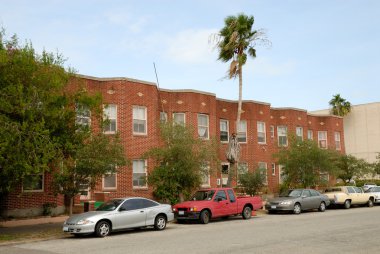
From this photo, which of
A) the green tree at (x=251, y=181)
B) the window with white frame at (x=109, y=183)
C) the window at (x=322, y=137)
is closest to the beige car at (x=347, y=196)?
the green tree at (x=251, y=181)

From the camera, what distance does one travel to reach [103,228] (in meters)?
15.6

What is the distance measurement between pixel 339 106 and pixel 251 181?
31.9 meters

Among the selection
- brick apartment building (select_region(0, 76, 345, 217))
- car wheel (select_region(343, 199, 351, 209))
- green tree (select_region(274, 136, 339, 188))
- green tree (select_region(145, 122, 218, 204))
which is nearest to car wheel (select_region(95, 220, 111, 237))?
brick apartment building (select_region(0, 76, 345, 217))

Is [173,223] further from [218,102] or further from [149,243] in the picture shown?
[218,102]

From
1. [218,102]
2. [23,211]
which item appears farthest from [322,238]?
[218,102]

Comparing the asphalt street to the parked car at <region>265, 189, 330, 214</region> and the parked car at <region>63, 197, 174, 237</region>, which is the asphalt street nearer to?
the parked car at <region>63, 197, 174, 237</region>

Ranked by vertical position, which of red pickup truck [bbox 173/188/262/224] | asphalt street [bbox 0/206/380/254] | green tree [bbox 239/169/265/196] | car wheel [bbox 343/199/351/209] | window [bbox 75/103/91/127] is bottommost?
asphalt street [bbox 0/206/380/254]

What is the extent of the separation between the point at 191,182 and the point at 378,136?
130ft

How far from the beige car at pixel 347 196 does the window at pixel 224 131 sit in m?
8.53

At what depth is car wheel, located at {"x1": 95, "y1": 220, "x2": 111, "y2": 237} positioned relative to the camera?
15441 millimetres

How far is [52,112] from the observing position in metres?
16.2

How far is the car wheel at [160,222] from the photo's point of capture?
57.3 ft

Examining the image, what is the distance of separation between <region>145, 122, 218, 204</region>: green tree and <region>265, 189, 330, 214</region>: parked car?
4.59 meters

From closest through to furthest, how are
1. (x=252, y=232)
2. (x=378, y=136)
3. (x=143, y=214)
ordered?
(x=252, y=232), (x=143, y=214), (x=378, y=136)
